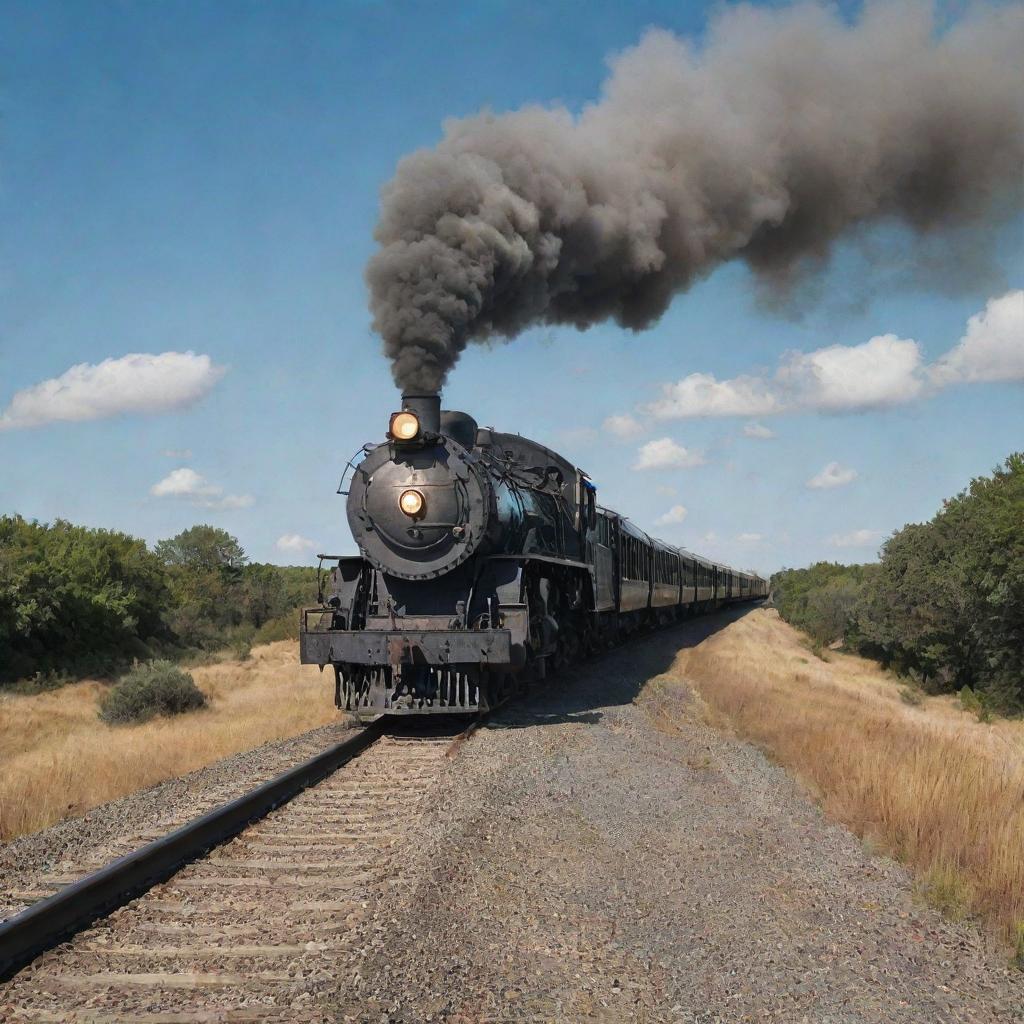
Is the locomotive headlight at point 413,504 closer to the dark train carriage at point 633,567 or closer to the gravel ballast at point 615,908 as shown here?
the gravel ballast at point 615,908

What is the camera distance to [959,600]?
106 ft

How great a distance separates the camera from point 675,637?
2662 cm

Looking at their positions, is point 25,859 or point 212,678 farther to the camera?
point 212,678

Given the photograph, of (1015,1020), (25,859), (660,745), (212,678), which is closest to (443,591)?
(660,745)

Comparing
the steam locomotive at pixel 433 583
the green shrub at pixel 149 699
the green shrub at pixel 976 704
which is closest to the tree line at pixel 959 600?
the green shrub at pixel 976 704

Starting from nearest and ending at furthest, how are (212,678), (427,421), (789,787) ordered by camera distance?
(789,787) < (427,421) < (212,678)

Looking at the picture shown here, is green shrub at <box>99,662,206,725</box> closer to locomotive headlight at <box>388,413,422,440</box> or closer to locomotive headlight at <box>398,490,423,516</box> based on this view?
locomotive headlight at <box>398,490,423,516</box>

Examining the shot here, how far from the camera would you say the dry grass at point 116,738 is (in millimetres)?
8492

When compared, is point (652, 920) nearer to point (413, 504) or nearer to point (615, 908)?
point (615, 908)

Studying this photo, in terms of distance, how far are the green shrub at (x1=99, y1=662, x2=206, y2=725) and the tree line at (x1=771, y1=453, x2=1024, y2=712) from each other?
20355mm

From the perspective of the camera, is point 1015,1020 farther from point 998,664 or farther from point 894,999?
point 998,664

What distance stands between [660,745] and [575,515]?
517 cm

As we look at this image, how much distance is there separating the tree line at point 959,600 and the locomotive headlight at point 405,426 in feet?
64.6

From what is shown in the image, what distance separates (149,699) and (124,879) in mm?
14055
